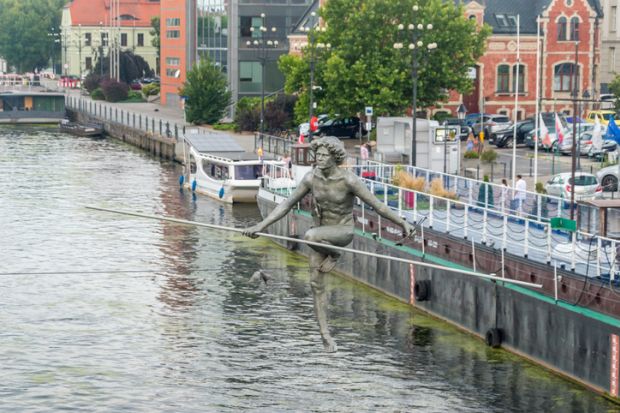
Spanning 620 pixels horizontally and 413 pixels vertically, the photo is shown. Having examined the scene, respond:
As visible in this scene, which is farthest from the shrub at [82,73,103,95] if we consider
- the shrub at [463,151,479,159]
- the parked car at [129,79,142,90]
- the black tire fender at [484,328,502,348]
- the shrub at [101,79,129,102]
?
the black tire fender at [484,328,502,348]

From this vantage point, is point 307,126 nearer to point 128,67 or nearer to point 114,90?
point 114,90

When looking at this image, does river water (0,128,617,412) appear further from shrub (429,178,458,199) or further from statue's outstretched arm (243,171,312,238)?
statue's outstretched arm (243,171,312,238)

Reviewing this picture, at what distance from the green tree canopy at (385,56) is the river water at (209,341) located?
2586cm

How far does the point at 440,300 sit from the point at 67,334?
1288 cm

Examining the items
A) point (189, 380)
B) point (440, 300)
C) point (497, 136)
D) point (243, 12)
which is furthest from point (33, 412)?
point (243, 12)

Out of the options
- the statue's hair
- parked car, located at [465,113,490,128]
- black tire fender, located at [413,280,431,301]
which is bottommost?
black tire fender, located at [413,280,431,301]

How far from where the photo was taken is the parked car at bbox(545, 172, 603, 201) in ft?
202

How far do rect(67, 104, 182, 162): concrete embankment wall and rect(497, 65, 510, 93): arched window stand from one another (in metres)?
27.1

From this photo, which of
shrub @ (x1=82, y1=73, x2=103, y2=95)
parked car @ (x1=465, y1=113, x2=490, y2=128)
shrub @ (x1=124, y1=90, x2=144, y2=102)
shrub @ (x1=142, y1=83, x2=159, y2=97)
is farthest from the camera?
shrub @ (x1=82, y1=73, x2=103, y2=95)

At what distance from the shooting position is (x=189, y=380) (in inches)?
1523

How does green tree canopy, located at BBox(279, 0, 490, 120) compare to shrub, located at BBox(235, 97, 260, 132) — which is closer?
green tree canopy, located at BBox(279, 0, 490, 120)

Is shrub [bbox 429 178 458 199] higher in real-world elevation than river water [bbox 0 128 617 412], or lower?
higher

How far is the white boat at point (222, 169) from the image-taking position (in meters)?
78.4

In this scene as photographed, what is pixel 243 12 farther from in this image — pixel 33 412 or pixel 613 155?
pixel 33 412
